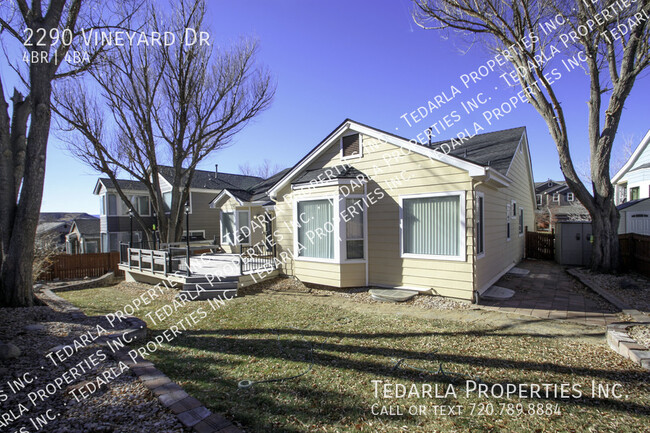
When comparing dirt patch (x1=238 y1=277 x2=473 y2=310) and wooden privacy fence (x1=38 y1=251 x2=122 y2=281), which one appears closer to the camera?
dirt patch (x1=238 y1=277 x2=473 y2=310)

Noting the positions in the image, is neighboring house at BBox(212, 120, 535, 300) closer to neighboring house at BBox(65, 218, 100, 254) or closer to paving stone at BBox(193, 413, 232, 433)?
paving stone at BBox(193, 413, 232, 433)

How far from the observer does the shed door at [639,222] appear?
41.6 ft

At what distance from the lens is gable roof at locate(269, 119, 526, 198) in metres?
6.92

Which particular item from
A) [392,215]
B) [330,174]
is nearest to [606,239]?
[392,215]

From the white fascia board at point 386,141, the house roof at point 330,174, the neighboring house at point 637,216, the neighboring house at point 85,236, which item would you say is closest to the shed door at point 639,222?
the neighboring house at point 637,216

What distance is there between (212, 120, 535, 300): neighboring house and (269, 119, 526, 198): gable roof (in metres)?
0.03

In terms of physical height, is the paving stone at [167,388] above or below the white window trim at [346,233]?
below

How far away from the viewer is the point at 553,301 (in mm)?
7070

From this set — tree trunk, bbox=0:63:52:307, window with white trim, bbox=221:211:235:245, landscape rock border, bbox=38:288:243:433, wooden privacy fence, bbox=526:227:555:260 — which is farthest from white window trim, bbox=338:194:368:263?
wooden privacy fence, bbox=526:227:555:260

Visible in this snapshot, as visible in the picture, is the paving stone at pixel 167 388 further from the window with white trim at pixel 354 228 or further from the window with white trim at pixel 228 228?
the window with white trim at pixel 228 228

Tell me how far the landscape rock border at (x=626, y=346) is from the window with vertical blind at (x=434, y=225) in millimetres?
2847

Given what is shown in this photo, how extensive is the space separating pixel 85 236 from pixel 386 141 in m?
27.4

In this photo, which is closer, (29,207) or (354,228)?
(29,207)

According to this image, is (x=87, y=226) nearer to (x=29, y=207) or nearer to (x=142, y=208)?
→ (x=142, y=208)
